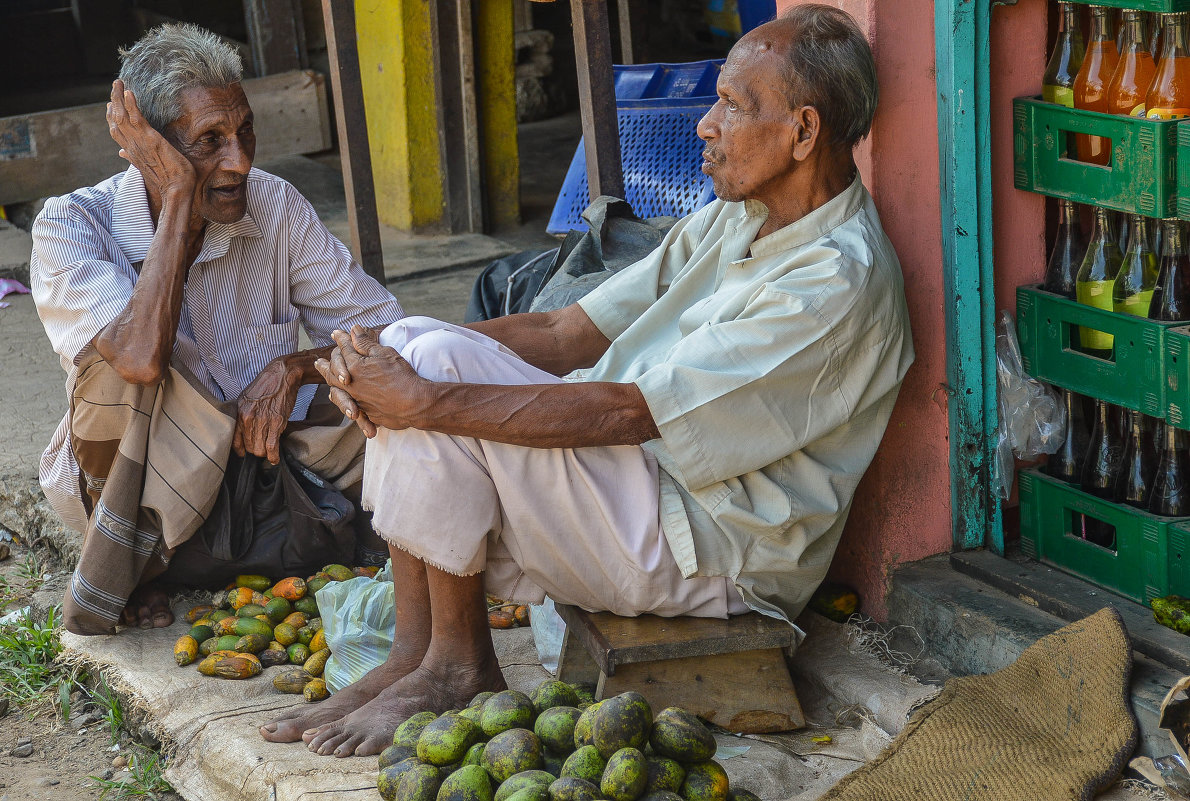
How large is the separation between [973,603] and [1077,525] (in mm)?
295

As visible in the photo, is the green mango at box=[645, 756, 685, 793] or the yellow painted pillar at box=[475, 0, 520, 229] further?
the yellow painted pillar at box=[475, 0, 520, 229]

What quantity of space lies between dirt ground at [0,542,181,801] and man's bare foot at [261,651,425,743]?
1.07 feet

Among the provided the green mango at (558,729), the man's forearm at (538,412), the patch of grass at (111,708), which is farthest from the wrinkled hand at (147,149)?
the green mango at (558,729)

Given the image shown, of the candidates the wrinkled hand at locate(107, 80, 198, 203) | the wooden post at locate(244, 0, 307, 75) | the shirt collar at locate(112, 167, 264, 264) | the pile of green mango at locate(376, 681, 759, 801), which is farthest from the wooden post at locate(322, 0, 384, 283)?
the wooden post at locate(244, 0, 307, 75)

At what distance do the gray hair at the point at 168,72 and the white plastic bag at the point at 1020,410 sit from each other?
1.88 metres

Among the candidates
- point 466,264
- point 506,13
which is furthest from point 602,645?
point 506,13

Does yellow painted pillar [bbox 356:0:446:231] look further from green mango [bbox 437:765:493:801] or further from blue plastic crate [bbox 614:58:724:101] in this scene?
green mango [bbox 437:765:493:801]

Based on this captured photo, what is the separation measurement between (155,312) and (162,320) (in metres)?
0.03

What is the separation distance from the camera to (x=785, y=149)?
2.51m

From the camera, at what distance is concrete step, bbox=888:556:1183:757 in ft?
8.18

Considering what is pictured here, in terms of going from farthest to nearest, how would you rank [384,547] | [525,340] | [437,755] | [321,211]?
[321,211], [384,547], [525,340], [437,755]

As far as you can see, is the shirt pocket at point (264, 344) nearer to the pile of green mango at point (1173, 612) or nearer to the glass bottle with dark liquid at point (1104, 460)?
the glass bottle with dark liquid at point (1104, 460)

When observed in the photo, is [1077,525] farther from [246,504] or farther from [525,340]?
[246,504]

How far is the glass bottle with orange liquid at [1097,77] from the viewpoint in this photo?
2439 mm
